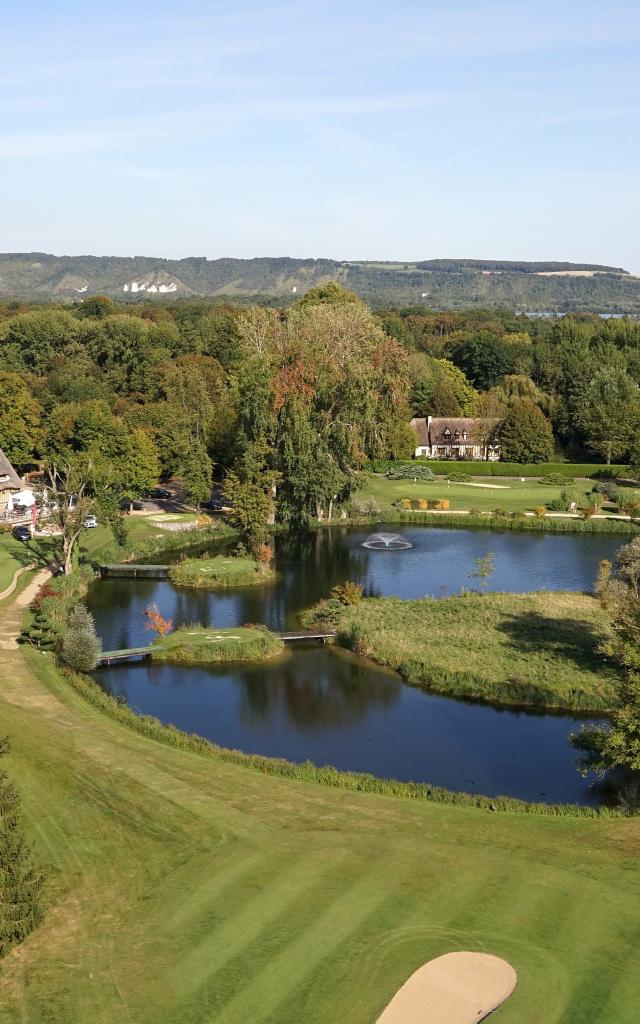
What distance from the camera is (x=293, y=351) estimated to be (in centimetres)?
7275

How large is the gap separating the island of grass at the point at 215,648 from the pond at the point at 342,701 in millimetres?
793

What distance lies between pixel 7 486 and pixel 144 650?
34.1 m

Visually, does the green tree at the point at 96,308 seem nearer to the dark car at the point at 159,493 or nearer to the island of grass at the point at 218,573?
the dark car at the point at 159,493

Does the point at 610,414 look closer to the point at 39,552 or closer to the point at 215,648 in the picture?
the point at 39,552

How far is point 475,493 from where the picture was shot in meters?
87.7

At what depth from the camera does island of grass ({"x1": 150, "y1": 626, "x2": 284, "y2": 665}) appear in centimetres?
4503

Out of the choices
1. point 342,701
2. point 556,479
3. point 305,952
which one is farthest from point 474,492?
point 305,952

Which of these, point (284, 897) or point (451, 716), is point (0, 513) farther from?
point (284, 897)

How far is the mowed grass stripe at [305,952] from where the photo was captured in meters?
19.6

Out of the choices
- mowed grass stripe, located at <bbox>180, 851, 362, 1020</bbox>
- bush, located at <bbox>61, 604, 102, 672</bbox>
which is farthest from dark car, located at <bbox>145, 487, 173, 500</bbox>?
mowed grass stripe, located at <bbox>180, 851, 362, 1020</bbox>

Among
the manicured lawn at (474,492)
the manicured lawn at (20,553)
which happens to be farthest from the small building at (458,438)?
the manicured lawn at (20,553)

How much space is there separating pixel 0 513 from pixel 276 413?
21614mm

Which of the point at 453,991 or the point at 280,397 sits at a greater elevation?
the point at 280,397

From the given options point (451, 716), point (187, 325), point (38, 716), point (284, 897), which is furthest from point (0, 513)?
point (187, 325)
